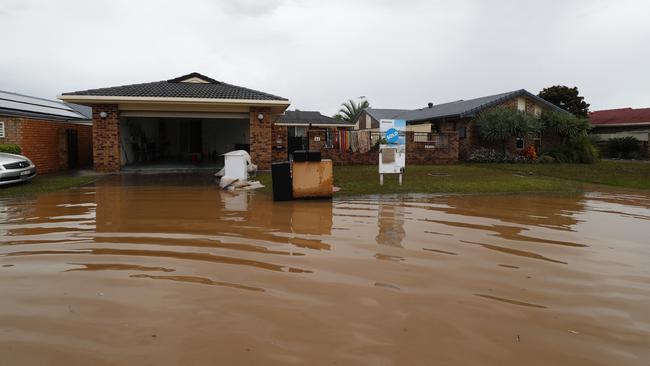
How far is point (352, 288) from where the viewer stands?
3.85 meters

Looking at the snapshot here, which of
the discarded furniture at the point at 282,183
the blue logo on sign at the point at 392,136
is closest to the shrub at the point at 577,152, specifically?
the blue logo on sign at the point at 392,136

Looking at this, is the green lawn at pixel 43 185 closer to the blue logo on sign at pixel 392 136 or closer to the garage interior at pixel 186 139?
the garage interior at pixel 186 139

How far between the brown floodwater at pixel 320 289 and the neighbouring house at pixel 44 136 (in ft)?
26.5

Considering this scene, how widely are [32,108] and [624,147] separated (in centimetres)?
3683

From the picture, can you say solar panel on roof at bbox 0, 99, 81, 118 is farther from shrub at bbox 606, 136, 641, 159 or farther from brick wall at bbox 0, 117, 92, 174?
shrub at bbox 606, 136, 641, 159

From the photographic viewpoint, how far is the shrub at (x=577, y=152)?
23.0m

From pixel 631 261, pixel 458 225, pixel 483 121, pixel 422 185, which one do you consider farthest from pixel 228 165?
pixel 483 121

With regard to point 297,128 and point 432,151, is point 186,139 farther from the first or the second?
point 432,151

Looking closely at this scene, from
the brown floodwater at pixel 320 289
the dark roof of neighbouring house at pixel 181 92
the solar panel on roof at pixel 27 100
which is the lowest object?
the brown floodwater at pixel 320 289

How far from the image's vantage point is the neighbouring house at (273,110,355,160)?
18094mm

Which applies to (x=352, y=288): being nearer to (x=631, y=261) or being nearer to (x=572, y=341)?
(x=572, y=341)

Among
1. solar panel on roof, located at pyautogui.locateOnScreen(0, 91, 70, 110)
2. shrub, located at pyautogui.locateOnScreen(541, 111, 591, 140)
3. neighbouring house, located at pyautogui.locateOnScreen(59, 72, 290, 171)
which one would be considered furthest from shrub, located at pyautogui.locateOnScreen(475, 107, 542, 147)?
solar panel on roof, located at pyautogui.locateOnScreen(0, 91, 70, 110)

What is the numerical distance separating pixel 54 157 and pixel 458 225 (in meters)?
15.0

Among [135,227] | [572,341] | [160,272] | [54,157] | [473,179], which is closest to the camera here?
[572,341]
